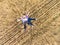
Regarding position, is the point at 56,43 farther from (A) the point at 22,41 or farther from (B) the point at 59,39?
(A) the point at 22,41

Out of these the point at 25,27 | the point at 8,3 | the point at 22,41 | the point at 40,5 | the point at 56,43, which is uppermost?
the point at 8,3

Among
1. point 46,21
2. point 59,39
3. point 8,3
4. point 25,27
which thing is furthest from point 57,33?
point 8,3

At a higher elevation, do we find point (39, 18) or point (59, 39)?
point (39, 18)

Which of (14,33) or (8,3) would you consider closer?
(14,33)

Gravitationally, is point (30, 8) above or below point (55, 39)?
above

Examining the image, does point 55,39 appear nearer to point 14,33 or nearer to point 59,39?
point 59,39

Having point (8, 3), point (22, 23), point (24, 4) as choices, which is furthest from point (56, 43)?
point (8, 3)
